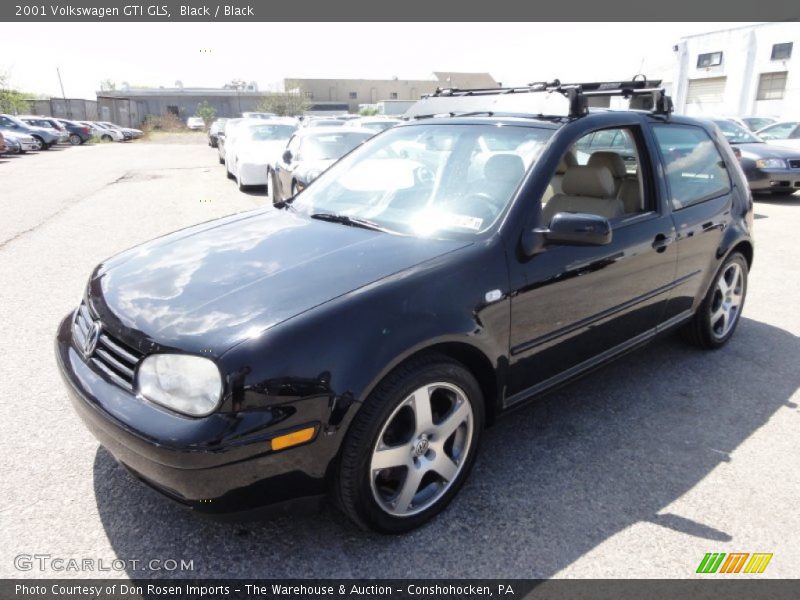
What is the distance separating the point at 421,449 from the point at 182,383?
988 mm

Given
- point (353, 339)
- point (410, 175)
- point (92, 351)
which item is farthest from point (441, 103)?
point (92, 351)

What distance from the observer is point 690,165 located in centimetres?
380

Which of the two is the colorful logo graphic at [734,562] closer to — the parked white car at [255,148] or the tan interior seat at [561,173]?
the tan interior seat at [561,173]

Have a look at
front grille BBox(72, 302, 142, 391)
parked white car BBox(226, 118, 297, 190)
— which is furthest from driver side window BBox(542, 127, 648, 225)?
parked white car BBox(226, 118, 297, 190)

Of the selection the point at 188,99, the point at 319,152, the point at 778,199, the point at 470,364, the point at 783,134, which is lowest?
the point at 778,199

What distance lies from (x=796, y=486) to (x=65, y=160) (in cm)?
2573

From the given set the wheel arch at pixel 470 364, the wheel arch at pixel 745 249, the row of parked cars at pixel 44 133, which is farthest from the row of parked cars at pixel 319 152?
the row of parked cars at pixel 44 133

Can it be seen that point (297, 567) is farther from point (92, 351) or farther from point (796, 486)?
point (796, 486)

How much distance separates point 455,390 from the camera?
245cm

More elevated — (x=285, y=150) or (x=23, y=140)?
(x=285, y=150)

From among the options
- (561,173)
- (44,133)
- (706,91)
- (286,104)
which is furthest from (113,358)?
(286,104)

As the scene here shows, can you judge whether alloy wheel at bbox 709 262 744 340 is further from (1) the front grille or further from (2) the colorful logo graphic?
(1) the front grille

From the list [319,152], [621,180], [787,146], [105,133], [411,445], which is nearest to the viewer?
[411,445]

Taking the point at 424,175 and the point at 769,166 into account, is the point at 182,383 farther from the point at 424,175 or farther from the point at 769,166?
the point at 769,166
